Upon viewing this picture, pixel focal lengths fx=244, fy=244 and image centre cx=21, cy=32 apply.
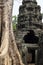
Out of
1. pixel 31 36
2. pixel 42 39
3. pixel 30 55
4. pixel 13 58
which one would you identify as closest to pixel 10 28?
→ pixel 13 58

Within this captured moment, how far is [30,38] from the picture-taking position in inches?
903

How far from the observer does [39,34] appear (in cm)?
2128

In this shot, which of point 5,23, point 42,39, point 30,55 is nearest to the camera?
point 5,23

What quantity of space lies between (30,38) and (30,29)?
1489 millimetres

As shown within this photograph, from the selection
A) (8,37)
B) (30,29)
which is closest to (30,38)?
(30,29)

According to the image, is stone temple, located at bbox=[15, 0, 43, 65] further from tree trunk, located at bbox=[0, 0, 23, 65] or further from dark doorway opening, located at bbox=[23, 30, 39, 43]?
tree trunk, located at bbox=[0, 0, 23, 65]

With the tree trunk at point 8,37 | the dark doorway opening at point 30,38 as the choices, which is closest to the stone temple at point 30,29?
the dark doorway opening at point 30,38

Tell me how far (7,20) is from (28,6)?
1668 cm

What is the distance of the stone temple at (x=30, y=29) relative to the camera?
20.6m

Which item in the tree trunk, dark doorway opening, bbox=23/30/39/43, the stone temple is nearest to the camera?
the tree trunk

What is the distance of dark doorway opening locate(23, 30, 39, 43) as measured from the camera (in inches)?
864

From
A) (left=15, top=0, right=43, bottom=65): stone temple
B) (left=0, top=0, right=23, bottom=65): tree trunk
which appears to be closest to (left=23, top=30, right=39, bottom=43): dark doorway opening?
(left=15, top=0, right=43, bottom=65): stone temple

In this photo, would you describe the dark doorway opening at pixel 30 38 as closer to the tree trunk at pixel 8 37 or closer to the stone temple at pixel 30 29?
the stone temple at pixel 30 29

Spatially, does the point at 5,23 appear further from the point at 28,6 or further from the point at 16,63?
the point at 28,6
